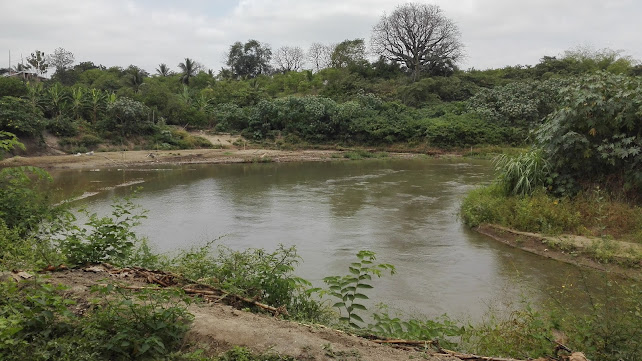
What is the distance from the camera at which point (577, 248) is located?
802 centimetres

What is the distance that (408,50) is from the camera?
151 ft

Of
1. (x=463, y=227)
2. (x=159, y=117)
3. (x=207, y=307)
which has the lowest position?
(x=463, y=227)

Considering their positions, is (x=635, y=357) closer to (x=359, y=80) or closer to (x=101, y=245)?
(x=101, y=245)

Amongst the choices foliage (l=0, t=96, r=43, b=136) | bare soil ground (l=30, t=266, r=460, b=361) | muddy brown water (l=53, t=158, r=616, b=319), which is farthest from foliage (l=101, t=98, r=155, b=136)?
bare soil ground (l=30, t=266, r=460, b=361)

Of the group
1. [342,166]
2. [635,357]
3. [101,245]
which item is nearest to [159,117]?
[342,166]

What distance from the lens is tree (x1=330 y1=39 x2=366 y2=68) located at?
48.3 meters

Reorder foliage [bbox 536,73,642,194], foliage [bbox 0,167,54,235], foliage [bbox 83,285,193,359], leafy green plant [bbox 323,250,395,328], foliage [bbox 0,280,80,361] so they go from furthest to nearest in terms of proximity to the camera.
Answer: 1. foliage [bbox 536,73,642,194]
2. foliage [bbox 0,167,54,235]
3. leafy green plant [bbox 323,250,395,328]
4. foliage [bbox 83,285,193,359]
5. foliage [bbox 0,280,80,361]

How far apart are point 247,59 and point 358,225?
4874cm

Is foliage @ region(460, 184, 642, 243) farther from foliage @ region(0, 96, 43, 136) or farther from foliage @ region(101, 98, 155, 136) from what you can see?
foliage @ region(101, 98, 155, 136)

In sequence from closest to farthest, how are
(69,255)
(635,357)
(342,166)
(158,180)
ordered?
(635,357)
(69,255)
(158,180)
(342,166)

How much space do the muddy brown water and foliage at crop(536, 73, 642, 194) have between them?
236cm

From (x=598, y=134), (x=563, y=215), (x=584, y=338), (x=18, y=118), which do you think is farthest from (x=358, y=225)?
(x=18, y=118)

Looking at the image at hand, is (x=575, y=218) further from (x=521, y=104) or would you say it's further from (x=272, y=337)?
(x=521, y=104)

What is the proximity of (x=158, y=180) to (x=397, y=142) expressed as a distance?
1828 centimetres
